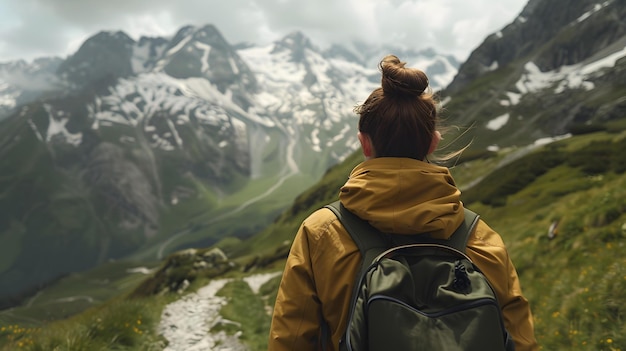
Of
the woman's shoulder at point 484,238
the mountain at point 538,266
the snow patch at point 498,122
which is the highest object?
the snow patch at point 498,122

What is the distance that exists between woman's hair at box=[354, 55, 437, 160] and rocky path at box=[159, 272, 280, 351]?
11.6 meters

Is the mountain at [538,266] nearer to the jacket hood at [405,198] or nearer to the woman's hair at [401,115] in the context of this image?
the woman's hair at [401,115]

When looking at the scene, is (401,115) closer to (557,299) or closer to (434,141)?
(434,141)

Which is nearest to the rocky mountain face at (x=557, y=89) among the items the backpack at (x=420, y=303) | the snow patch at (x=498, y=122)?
the snow patch at (x=498, y=122)

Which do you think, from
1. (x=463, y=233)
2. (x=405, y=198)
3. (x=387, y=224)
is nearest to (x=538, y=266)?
(x=463, y=233)

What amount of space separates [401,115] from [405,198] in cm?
72

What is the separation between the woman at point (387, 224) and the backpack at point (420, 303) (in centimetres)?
18

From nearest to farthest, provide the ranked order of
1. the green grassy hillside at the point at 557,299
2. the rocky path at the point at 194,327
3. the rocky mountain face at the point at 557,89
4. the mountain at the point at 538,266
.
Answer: the green grassy hillside at the point at 557,299
the mountain at the point at 538,266
the rocky path at the point at 194,327
the rocky mountain face at the point at 557,89

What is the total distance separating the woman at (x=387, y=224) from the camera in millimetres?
3234

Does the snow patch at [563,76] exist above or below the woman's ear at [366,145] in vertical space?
above

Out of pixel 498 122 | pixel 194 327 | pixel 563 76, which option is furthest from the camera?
pixel 563 76

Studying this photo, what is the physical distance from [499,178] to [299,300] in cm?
4799

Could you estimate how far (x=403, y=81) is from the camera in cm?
343

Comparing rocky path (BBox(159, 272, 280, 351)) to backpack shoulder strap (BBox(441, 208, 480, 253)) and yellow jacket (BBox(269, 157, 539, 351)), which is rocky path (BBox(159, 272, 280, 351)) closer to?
yellow jacket (BBox(269, 157, 539, 351))
